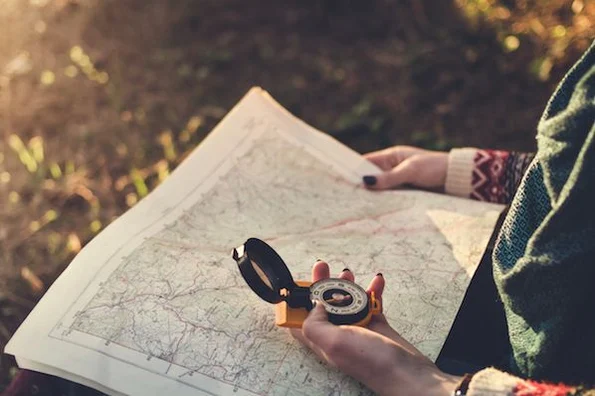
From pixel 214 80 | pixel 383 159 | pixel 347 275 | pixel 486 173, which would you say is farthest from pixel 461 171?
pixel 214 80

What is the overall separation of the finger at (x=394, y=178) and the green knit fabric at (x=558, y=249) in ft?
1.66

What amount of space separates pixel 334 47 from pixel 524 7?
680 mm

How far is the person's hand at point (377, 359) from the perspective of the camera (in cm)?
107

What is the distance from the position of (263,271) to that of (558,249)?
44 centimetres

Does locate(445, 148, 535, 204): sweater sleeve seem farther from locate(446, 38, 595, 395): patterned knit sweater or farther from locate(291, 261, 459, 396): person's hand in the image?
locate(291, 261, 459, 396): person's hand

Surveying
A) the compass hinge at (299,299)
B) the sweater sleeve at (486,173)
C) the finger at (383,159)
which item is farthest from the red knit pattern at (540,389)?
the finger at (383,159)

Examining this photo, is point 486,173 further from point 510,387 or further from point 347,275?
point 510,387

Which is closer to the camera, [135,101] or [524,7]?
[135,101]

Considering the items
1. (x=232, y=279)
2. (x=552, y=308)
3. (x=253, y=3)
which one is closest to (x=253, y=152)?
(x=232, y=279)

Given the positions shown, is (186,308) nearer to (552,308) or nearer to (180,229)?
(180,229)

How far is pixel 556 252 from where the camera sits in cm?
Result: 101

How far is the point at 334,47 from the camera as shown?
2.71 m

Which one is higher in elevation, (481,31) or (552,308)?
(552,308)

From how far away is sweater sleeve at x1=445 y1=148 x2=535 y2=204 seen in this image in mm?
1588
